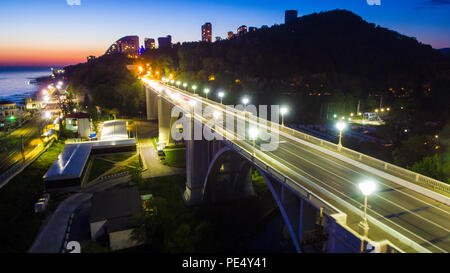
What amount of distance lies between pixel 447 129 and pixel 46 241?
167 ft

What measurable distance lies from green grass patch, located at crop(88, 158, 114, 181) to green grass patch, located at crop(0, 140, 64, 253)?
19.6 feet

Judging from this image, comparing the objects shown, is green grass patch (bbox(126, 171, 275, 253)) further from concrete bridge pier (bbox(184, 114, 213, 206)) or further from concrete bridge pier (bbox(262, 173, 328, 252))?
concrete bridge pier (bbox(262, 173, 328, 252))

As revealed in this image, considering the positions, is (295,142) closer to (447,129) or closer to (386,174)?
(386,174)

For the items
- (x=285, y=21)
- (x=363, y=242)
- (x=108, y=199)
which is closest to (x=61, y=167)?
(x=108, y=199)

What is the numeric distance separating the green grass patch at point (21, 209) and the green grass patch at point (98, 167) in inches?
235

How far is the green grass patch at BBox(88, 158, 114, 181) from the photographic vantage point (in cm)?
3891

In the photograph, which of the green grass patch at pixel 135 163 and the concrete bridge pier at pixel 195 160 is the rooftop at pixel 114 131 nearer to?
the green grass patch at pixel 135 163

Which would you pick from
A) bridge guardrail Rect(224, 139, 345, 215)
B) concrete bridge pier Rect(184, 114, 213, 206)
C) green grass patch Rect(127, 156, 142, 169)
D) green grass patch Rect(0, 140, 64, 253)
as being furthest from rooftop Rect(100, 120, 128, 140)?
bridge guardrail Rect(224, 139, 345, 215)

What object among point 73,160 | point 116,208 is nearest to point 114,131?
point 73,160

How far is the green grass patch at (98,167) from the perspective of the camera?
38.9m

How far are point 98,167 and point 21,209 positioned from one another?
44.3 ft

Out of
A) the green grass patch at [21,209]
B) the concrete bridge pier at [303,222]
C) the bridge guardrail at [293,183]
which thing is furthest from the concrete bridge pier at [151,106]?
the concrete bridge pier at [303,222]

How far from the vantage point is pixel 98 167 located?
4162cm

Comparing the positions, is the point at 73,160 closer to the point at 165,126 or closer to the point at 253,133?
the point at 165,126
